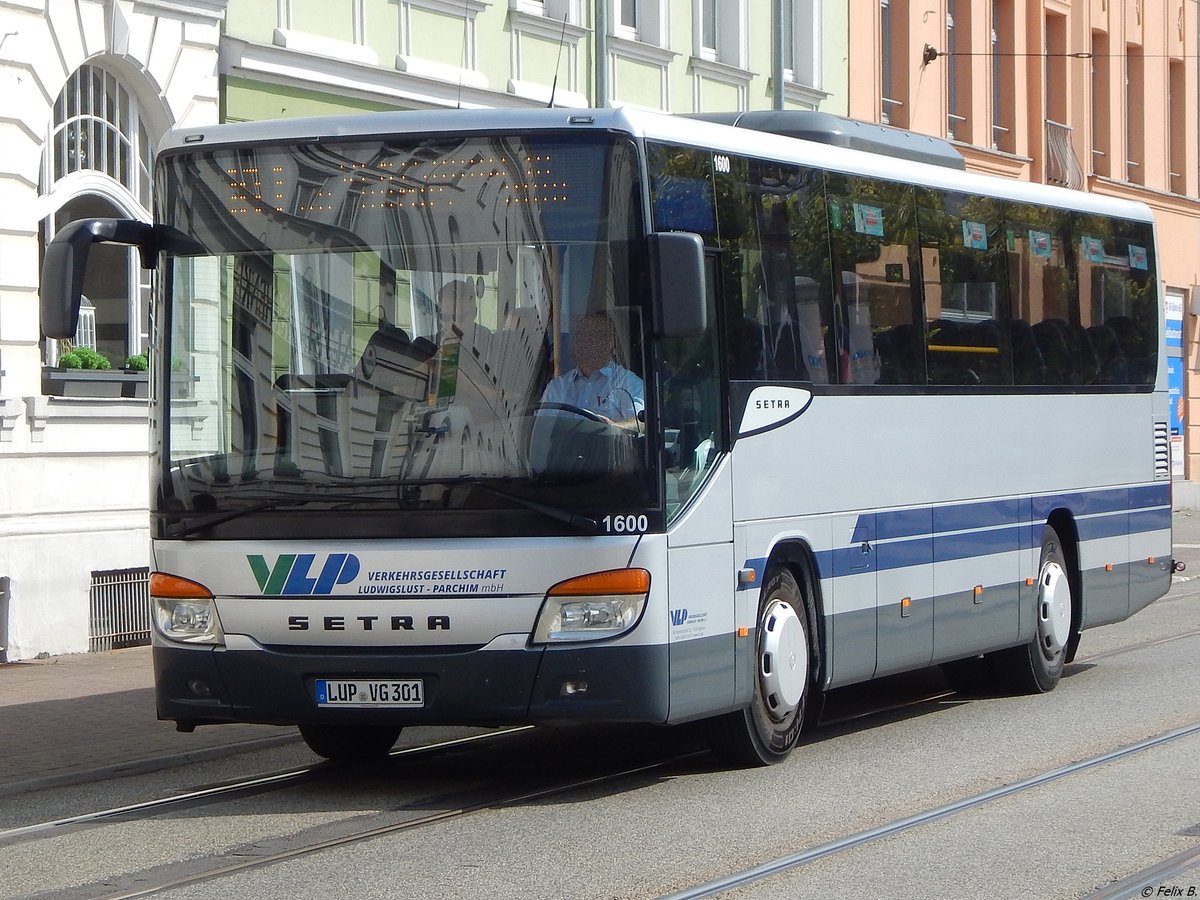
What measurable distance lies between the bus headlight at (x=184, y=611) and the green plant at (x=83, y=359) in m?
7.34

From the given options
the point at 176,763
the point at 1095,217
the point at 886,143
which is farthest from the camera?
the point at 1095,217

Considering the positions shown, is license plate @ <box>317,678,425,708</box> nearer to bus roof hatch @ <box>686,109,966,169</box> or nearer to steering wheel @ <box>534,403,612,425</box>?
steering wheel @ <box>534,403,612,425</box>

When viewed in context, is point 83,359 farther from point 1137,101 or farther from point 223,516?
point 1137,101

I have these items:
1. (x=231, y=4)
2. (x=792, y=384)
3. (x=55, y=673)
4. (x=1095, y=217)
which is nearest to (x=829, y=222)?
(x=792, y=384)

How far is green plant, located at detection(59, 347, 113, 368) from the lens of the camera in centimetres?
1667

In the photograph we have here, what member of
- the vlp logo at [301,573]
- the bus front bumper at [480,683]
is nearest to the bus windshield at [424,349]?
the vlp logo at [301,573]

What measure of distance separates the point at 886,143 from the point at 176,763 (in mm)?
5369

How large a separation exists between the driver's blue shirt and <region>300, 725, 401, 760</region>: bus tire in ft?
8.42

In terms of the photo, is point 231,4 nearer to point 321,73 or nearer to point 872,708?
point 321,73

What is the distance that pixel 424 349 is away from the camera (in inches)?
364

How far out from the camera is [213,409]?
9.52 meters

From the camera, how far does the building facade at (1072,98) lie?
32406mm

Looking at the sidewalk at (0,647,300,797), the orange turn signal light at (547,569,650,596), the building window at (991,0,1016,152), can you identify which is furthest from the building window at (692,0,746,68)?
the orange turn signal light at (547,569,650,596)

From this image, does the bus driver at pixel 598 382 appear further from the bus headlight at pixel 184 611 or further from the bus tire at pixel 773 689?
the bus headlight at pixel 184 611
